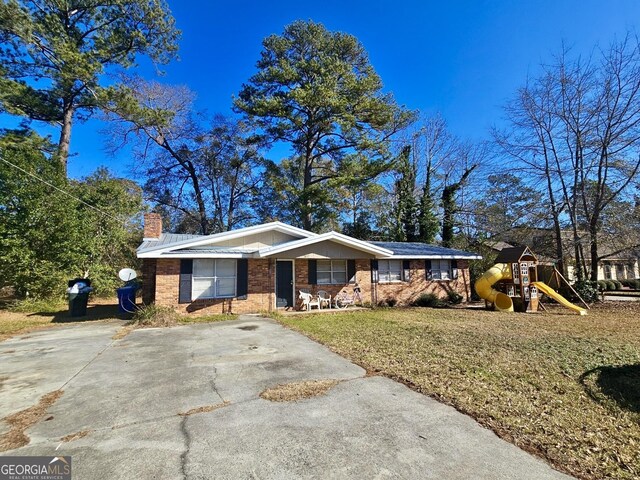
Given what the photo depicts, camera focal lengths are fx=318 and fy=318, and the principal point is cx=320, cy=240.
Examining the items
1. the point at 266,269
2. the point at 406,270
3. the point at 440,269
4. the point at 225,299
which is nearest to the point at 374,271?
the point at 406,270

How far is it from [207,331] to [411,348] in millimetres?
5706

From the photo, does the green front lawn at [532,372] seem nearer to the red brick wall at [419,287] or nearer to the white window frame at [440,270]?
the red brick wall at [419,287]

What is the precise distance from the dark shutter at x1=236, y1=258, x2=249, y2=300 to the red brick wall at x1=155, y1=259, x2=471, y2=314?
0.68 ft

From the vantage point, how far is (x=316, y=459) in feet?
9.65

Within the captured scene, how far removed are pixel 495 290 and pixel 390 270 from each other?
4657 mm

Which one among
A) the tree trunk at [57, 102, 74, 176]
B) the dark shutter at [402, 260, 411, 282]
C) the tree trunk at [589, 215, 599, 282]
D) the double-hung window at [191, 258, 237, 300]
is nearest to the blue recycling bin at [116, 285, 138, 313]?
the double-hung window at [191, 258, 237, 300]

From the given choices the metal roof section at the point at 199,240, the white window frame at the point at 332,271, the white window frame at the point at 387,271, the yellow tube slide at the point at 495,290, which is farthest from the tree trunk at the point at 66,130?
the yellow tube slide at the point at 495,290

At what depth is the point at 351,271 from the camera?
14.5 m

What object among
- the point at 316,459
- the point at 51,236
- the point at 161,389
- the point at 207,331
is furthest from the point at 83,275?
the point at 316,459

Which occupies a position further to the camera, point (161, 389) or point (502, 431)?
point (161, 389)

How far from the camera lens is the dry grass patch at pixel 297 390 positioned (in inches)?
171

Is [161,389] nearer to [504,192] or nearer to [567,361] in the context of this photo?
[567,361]
